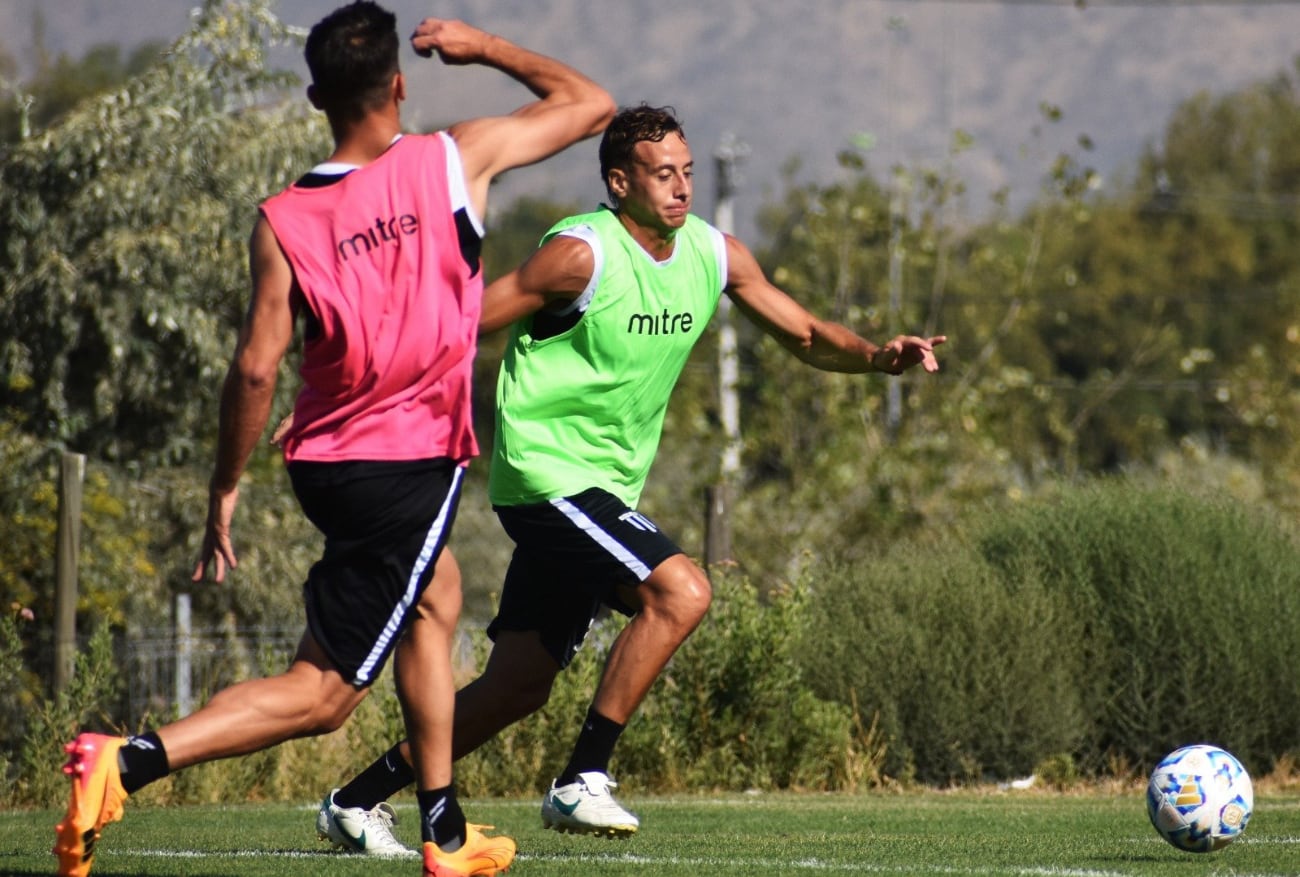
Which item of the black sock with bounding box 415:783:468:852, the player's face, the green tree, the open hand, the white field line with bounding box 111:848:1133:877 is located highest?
the green tree

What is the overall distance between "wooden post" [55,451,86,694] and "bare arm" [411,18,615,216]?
6574 millimetres

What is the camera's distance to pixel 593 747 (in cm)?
549

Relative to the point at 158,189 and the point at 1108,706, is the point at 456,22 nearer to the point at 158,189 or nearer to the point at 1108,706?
the point at 1108,706

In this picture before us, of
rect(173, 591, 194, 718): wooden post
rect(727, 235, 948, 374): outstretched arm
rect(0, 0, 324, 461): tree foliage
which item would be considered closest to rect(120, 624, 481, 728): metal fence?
rect(173, 591, 194, 718): wooden post

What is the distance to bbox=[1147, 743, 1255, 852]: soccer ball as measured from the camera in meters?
5.64

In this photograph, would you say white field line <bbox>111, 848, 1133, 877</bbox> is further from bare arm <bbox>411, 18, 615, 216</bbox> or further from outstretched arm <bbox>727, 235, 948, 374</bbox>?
bare arm <bbox>411, 18, 615, 216</bbox>

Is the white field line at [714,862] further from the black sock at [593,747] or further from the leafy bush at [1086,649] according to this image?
the leafy bush at [1086,649]

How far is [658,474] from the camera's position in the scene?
1051 inches

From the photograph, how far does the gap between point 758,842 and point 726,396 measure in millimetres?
16146

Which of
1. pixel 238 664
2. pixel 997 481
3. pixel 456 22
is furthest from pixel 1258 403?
pixel 456 22

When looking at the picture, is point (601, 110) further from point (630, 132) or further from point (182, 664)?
point (182, 664)

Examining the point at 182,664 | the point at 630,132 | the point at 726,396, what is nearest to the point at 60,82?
the point at 726,396

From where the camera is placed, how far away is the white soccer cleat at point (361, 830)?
5520 millimetres

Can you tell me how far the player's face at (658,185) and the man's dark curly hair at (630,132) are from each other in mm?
30
